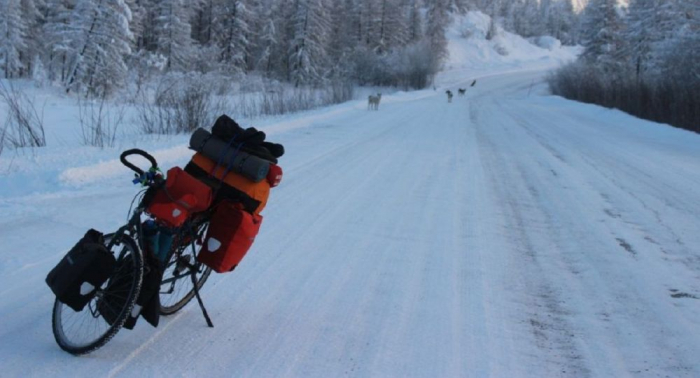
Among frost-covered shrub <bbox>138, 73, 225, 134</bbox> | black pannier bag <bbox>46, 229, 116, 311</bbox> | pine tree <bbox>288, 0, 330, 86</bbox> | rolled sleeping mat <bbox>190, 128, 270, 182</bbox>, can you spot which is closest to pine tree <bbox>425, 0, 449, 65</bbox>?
pine tree <bbox>288, 0, 330, 86</bbox>

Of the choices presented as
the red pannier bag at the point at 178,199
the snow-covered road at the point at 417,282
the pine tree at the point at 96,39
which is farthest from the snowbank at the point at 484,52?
the red pannier bag at the point at 178,199

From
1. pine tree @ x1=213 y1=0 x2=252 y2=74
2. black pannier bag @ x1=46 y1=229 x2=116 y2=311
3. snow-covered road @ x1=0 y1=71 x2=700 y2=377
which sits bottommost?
snow-covered road @ x1=0 y1=71 x2=700 y2=377

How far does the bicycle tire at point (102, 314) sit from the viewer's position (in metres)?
3.00

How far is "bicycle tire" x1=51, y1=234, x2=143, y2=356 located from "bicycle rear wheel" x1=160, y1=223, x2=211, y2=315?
30cm

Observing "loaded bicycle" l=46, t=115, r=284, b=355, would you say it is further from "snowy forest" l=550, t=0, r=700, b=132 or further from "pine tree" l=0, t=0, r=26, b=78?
"pine tree" l=0, t=0, r=26, b=78

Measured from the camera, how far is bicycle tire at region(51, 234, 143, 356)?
3004mm

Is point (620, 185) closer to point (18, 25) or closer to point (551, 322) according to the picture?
point (551, 322)

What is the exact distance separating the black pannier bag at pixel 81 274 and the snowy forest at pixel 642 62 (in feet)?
64.7

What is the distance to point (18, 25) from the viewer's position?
37.2m

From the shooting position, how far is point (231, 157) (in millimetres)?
3236

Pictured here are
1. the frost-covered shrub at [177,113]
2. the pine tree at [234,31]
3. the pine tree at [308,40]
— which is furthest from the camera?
the pine tree at [308,40]

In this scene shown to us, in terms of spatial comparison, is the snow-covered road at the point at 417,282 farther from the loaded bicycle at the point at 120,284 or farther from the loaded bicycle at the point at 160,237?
the loaded bicycle at the point at 160,237

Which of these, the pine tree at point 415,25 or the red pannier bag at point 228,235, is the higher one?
the pine tree at point 415,25

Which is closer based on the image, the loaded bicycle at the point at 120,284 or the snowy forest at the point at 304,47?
the loaded bicycle at the point at 120,284
